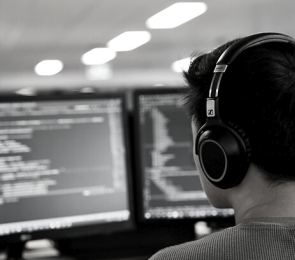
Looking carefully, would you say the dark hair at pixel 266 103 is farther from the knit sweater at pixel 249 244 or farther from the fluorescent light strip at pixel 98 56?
the fluorescent light strip at pixel 98 56

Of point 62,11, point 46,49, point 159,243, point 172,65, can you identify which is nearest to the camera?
point 159,243

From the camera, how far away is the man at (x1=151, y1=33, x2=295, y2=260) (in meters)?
0.65

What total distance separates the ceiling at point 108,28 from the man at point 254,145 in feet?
11.3

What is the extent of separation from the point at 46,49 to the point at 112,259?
7.55m

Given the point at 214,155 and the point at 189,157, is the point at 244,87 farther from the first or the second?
the point at 189,157

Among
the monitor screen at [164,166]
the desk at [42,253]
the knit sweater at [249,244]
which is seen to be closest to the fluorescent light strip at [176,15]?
the monitor screen at [164,166]

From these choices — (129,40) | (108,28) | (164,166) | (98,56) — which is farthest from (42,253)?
(98,56)

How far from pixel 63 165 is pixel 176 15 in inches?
202

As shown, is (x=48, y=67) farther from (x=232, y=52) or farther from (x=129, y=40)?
(x=232, y=52)

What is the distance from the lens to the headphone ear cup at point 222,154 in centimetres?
70

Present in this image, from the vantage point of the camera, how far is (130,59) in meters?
9.90

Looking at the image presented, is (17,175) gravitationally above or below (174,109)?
below

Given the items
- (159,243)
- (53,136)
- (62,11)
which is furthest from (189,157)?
(62,11)

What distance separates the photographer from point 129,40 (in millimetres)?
7914
